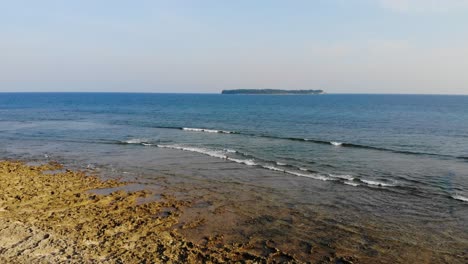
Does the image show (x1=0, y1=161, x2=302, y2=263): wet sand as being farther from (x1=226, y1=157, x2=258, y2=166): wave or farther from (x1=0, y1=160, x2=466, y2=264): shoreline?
(x1=226, y1=157, x2=258, y2=166): wave

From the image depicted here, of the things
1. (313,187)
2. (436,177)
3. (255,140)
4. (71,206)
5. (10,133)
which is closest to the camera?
(71,206)

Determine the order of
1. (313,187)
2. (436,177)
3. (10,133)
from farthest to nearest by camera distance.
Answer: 1. (10,133)
2. (436,177)
3. (313,187)

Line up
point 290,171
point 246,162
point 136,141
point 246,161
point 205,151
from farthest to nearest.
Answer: point 136,141
point 205,151
point 246,161
point 246,162
point 290,171

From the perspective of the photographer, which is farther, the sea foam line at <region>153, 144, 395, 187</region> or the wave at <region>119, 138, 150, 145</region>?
the wave at <region>119, 138, 150, 145</region>

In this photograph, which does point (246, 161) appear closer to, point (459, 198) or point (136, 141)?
point (459, 198)

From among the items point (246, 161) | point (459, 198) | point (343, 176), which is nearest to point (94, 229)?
point (246, 161)

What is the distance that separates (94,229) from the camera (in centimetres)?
1301

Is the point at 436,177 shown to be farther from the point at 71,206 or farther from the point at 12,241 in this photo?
the point at 12,241

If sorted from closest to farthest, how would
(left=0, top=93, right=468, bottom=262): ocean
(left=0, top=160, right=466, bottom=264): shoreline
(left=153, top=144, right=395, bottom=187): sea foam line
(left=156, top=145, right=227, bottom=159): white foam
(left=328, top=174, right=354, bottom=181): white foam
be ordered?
(left=0, top=160, right=466, bottom=264): shoreline → (left=0, top=93, right=468, bottom=262): ocean → (left=153, top=144, right=395, bottom=187): sea foam line → (left=328, top=174, right=354, bottom=181): white foam → (left=156, top=145, right=227, bottom=159): white foam

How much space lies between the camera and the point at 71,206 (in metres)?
A: 15.7

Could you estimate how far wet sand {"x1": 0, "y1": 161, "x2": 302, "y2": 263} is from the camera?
11016 mm

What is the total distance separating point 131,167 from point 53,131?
88.2 feet

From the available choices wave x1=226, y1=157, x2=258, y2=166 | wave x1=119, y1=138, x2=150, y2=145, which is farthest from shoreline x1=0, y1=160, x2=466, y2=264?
wave x1=119, y1=138, x2=150, y2=145

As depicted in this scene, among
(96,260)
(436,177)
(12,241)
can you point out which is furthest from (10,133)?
(436,177)
